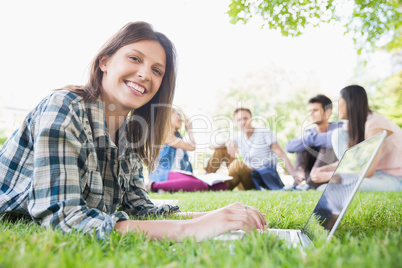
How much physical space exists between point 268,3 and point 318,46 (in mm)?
20244

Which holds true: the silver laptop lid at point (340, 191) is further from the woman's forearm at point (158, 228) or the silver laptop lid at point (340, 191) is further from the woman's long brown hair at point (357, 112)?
the woman's long brown hair at point (357, 112)

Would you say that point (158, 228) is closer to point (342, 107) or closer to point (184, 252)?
point (184, 252)

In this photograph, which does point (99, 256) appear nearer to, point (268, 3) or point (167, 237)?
point (167, 237)

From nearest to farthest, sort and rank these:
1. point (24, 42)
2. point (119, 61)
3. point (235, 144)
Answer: point (119, 61), point (235, 144), point (24, 42)

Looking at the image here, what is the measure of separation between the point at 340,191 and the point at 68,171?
108cm

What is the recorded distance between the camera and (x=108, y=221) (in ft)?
3.84

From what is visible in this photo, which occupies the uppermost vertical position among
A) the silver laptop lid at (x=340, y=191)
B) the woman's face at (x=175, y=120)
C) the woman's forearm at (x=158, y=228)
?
the silver laptop lid at (x=340, y=191)

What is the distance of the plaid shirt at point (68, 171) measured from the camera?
45.6 inches

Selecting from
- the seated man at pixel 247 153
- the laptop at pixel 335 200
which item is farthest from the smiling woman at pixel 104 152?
the seated man at pixel 247 153

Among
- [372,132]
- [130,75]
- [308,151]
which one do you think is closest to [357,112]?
[372,132]

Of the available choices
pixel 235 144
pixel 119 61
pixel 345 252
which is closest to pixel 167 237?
pixel 345 252

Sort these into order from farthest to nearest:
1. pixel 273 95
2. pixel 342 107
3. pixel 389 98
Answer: pixel 273 95
pixel 389 98
pixel 342 107

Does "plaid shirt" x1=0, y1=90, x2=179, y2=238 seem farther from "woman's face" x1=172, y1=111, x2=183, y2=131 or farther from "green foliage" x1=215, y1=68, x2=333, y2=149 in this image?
"green foliage" x1=215, y1=68, x2=333, y2=149

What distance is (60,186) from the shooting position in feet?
3.80
